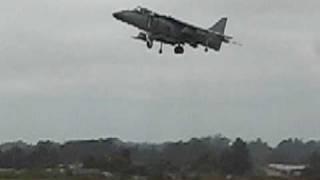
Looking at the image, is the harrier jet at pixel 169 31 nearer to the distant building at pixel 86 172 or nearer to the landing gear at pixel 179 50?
the landing gear at pixel 179 50

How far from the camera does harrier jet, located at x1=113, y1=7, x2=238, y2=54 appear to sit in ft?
249

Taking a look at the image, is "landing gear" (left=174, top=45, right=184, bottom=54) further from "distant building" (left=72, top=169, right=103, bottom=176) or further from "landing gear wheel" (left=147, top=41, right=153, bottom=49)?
"distant building" (left=72, top=169, right=103, bottom=176)

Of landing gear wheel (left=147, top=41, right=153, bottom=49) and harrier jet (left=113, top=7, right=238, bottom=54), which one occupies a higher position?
harrier jet (left=113, top=7, right=238, bottom=54)

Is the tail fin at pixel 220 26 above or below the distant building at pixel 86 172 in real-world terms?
above

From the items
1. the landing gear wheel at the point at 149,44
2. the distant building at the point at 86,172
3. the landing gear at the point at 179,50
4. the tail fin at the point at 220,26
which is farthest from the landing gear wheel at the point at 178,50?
the distant building at the point at 86,172

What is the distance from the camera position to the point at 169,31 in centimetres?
7731

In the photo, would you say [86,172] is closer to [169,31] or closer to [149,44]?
[169,31]

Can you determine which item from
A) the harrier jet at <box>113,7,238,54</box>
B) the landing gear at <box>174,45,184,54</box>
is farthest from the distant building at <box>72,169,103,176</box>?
Answer: the landing gear at <box>174,45,184,54</box>

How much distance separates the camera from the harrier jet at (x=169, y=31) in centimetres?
7575

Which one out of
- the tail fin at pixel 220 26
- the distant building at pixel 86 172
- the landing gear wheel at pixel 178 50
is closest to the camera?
the landing gear wheel at pixel 178 50

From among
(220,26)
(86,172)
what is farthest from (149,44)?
(86,172)

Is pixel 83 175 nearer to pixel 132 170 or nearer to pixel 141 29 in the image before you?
pixel 132 170

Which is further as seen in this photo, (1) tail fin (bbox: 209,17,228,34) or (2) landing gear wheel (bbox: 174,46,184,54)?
(1) tail fin (bbox: 209,17,228,34)

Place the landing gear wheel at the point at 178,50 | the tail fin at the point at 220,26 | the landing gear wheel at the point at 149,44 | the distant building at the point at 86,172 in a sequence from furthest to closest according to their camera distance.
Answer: the distant building at the point at 86,172
the tail fin at the point at 220,26
the landing gear wheel at the point at 178,50
the landing gear wheel at the point at 149,44
